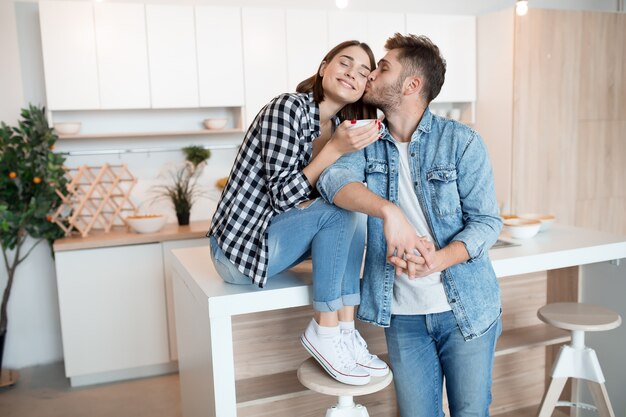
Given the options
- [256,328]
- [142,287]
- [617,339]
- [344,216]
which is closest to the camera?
[344,216]

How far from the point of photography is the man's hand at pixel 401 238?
1.58 m

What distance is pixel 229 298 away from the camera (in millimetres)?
1691

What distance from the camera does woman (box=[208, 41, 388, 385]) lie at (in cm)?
164

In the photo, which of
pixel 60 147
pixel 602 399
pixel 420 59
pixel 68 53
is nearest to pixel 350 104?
pixel 420 59

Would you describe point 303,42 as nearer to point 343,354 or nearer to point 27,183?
point 27,183

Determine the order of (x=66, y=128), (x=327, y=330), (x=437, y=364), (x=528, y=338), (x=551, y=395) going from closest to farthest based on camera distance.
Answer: (x=327, y=330)
(x=437, y=364)
(x=551, y=395)
(x=528, y=338)
(x=66, y=128)

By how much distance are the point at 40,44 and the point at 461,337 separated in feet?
10.3

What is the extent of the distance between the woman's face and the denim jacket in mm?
161

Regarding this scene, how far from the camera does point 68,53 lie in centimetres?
341

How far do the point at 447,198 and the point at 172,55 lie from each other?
2.43 meters

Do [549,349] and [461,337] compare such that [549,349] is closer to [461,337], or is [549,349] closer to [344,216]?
[461,337]

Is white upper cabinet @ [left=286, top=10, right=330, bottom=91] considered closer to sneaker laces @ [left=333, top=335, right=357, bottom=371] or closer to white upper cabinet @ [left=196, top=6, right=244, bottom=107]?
white upper cabinet @ [left=196, top=6, right=244, bottom=107]

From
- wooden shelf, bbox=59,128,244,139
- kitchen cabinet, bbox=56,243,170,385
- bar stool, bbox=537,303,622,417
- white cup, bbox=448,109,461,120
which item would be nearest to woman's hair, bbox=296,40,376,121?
bar stool, bbox=537,303,622,417

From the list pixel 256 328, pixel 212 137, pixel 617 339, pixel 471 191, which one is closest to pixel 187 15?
pixel 212 137
